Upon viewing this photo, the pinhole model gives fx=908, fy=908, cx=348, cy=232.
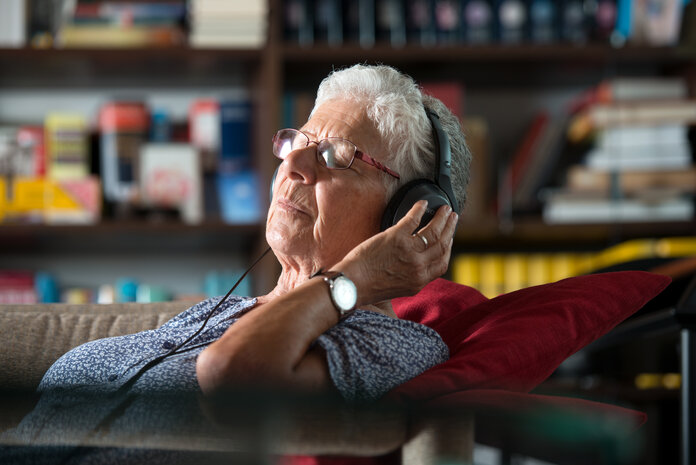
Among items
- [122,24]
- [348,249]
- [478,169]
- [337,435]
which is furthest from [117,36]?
[337,435]

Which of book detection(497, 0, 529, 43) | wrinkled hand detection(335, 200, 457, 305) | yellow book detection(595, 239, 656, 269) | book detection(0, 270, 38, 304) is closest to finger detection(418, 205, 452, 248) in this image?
wrinkled hand detection(335, 200, 457, 305)

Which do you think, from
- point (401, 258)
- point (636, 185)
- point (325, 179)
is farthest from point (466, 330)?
point (636, 185)

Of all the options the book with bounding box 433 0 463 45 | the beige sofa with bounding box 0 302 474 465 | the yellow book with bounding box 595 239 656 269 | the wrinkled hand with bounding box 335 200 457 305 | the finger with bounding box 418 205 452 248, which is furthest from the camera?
the book with bounding box 433 0 463 45

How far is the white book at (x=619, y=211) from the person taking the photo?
8.93 ft

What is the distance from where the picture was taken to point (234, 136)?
9.12ft

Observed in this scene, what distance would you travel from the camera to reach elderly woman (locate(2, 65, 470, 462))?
0.91 m

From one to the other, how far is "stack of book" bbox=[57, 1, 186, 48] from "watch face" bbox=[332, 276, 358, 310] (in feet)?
Result: 6.27

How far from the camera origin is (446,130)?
4.36ft

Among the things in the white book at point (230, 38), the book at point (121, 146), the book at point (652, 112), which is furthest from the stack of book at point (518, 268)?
the book at point (121, 146)

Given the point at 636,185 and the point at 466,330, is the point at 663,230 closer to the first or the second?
the point at 636,185

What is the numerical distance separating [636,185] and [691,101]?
295 mm

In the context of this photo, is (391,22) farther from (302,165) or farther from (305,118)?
(302,165)

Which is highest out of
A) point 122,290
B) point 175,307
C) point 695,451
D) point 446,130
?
point 446,130

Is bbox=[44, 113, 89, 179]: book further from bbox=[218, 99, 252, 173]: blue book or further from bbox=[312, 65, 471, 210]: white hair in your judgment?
bbox=[312, 65, 471, 210]: white hair
